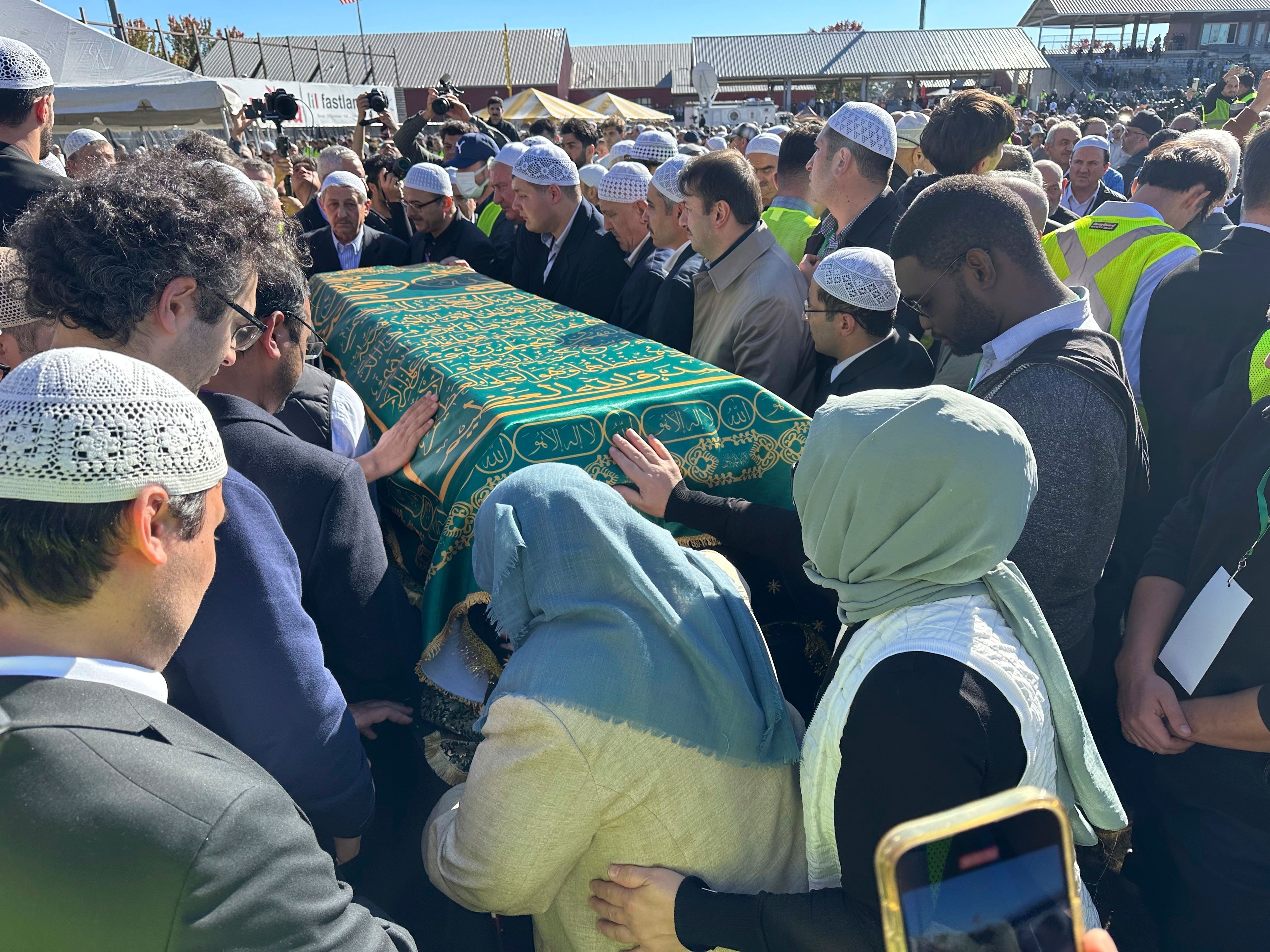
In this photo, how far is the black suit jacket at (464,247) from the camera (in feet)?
16.3

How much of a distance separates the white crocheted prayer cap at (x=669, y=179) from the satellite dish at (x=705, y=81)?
48.8 feet

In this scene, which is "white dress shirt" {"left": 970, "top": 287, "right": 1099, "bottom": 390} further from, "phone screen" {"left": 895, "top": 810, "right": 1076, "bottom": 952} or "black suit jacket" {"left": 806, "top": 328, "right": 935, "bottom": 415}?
"phone screen" {"left": 895, "top": 810, "right": 1076, "bottom": 952}

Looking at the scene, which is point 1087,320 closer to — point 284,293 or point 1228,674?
point 1228,674

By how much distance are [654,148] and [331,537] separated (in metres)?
5.00

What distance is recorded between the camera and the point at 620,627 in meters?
1.30

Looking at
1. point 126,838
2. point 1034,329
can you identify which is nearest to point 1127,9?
point 1034,329

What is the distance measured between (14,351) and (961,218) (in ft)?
7.43

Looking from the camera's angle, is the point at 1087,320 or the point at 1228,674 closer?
the point at 1228,674

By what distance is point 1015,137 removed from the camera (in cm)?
1238

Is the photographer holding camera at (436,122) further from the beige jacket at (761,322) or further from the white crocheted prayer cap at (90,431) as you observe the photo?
the white crocheted prayer cap at (90,431)

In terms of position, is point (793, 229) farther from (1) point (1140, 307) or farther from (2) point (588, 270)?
(1) point (1140, 307)

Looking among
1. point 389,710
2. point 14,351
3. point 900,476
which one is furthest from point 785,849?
point 14,351

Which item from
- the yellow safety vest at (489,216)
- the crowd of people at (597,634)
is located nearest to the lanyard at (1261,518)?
the crowd of people at (597,634)

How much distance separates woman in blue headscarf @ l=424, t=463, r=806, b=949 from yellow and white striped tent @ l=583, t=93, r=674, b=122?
79.0ft
